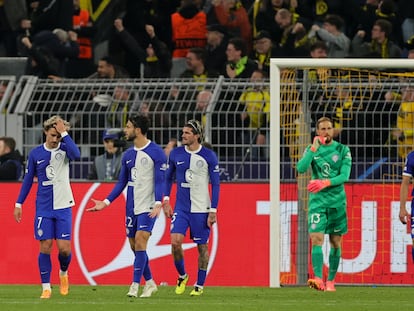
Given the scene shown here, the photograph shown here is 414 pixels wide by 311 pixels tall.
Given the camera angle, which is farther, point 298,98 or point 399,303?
point 298,98

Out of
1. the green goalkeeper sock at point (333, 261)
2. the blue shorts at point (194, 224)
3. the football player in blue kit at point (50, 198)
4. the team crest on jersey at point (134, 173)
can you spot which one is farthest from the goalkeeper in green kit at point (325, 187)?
the football player in blue kit at point (50, 198)

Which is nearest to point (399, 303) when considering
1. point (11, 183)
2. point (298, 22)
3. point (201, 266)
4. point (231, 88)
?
point (201, 266)

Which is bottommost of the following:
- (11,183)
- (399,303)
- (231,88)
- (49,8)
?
(399,303)

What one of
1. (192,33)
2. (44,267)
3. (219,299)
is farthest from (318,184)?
(192,33)

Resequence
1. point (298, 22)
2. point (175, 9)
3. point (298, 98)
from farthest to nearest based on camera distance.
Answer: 1. point (175, 9)
2. point (298, 22)
3. point (298, 98)

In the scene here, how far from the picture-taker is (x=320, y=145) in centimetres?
1673

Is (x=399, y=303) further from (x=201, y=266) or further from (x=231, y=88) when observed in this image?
(x=231, y=88)

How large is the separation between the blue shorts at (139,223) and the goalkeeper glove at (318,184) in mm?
2031

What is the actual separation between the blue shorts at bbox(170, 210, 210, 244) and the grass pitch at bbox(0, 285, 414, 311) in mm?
651

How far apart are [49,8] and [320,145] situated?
766cm

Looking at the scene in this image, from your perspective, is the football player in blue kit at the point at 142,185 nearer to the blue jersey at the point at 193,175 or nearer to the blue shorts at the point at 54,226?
the blue shorts at the point at 54,226

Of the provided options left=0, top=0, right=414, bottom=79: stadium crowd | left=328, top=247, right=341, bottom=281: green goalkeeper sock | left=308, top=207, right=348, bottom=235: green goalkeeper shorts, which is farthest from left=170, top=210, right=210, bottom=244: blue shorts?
left=0, top=0, right=414, bottom=79: stadium crowd

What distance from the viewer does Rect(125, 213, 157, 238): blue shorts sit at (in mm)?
15594

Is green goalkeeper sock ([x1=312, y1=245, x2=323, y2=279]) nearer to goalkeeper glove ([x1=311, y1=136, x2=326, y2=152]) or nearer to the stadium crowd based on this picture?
goalkeeper glove ([x1=311, y1=136, x2=326, y2=152])
